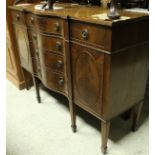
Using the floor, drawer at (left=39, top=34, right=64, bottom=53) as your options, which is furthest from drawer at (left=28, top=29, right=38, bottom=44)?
the floor

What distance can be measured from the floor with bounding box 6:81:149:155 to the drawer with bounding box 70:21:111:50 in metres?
0.84

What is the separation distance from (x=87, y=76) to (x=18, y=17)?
1.02 m

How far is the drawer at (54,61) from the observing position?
1475 mm

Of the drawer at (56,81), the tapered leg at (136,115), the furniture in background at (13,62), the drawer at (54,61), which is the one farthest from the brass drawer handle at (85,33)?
the furniture in background at (13,62)

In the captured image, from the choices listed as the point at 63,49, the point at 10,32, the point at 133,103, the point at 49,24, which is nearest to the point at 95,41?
the point at 63,49

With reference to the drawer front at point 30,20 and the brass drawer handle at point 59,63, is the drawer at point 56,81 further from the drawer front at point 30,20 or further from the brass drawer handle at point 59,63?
the drawer front at point 30,20

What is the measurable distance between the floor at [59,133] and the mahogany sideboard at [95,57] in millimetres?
117

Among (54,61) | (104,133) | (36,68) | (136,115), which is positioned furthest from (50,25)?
(136,115)

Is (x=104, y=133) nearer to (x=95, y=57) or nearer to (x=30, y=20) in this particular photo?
Answer: (x=95, y=57)

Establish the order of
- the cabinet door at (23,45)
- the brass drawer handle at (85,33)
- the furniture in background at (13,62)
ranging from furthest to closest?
1. the furniture in background at (13,62)
2. the cabinet door at (23,45)
3. the brass drawer handle at (85,33)

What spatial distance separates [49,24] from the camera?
1.41 meters

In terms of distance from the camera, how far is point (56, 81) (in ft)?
5.25

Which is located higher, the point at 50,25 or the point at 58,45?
the point at 50,25
